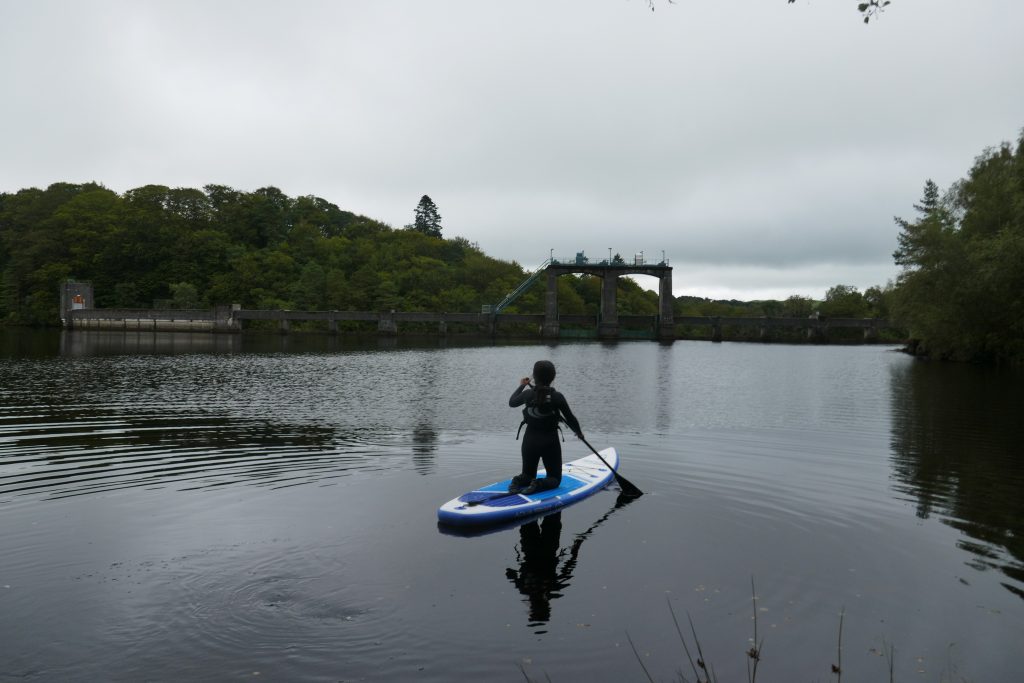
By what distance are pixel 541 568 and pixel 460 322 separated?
309ft

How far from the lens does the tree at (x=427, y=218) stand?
17250 centimetres

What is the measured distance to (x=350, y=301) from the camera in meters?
107

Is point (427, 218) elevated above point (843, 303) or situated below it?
above

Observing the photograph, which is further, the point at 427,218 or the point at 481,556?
the point at 427,218

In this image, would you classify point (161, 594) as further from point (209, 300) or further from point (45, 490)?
point (209, 300)

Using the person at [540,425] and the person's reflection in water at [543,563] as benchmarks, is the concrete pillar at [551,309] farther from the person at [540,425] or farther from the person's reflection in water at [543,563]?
the person's reflection in water at [543,563]

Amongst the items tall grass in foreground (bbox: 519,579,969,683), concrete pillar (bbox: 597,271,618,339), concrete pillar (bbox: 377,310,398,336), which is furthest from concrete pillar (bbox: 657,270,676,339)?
tall grass in foreground (bbox: 519,579,969,683)

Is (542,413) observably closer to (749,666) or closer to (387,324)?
(749,666)

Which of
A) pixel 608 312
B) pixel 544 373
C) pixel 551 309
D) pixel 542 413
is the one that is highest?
pixel 551 309

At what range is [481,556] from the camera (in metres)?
8.34

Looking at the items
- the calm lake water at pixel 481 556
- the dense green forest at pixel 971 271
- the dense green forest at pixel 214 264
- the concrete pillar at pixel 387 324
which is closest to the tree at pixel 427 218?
the dense green forest at pixel 214 264

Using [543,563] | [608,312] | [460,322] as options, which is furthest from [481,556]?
[460,322]

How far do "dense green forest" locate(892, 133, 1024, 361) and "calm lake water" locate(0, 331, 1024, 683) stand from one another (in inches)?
1120

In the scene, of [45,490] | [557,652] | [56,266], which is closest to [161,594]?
[557,652]
